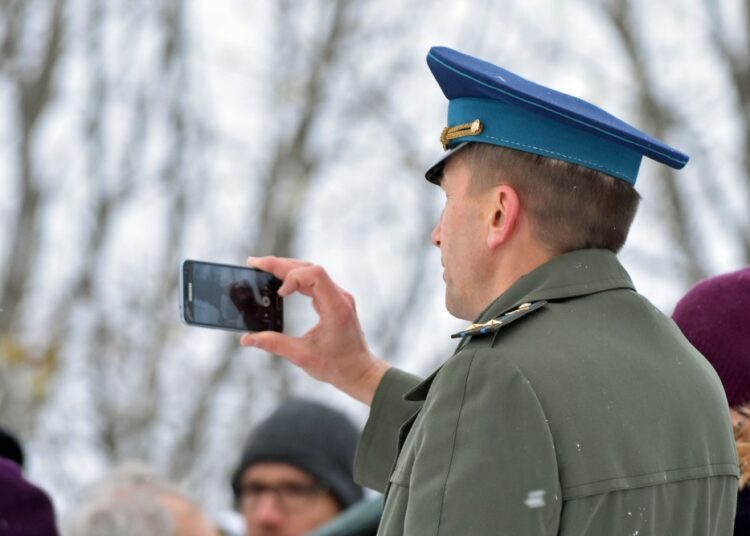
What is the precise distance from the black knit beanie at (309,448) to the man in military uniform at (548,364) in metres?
2.83

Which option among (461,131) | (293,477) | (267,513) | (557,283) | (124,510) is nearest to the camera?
(557,283)

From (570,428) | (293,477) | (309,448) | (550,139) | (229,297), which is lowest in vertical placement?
(293,477)

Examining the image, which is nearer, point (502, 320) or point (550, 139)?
point (502, 320)

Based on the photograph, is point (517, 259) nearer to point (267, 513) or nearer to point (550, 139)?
point (550, 139)

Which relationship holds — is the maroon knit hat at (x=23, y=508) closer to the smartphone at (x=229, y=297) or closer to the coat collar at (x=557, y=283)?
the smartphone at (x=229, y=297)

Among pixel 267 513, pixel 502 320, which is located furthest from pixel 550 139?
pixel 267 513

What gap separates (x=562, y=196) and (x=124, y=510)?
2455 millimetres

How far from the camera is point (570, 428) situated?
212cm

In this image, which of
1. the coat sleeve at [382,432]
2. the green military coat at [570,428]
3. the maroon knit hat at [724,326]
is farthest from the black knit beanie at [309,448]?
the green military coat at [570,428]

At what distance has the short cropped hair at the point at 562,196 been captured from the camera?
2.36 m

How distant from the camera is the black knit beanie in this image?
5266 millimetres

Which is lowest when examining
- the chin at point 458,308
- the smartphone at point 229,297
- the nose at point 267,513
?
the nose at point 267,513

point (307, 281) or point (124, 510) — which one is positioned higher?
point (307, 281)

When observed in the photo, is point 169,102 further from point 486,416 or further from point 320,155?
point 486,416
